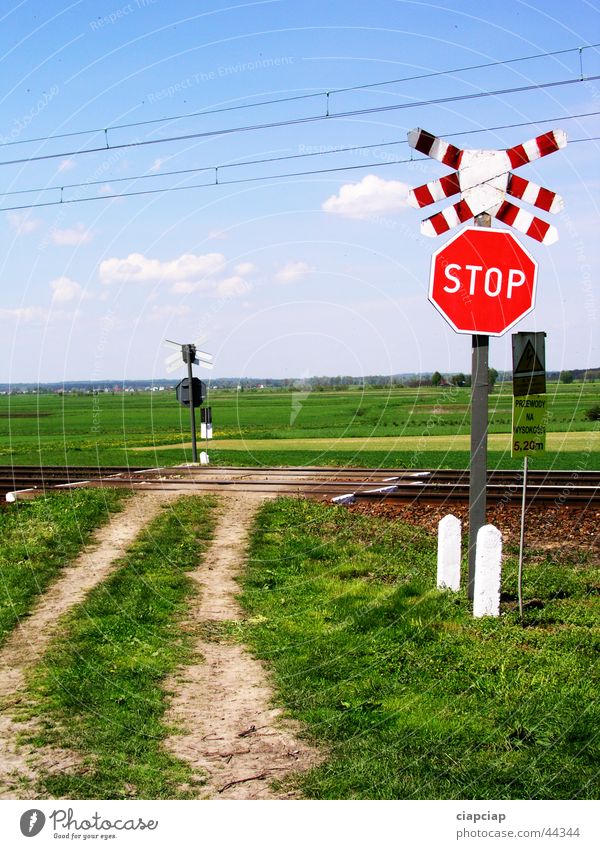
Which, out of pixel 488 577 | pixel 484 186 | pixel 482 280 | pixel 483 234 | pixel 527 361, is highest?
pixel 484 186

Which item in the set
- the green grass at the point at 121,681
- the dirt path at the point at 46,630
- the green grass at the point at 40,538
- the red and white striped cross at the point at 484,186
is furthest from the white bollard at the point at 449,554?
the green grass at the point at 40,538

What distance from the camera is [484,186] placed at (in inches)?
377

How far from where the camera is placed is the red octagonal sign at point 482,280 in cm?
923

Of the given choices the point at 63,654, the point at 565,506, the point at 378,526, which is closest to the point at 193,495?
the point at 378,526

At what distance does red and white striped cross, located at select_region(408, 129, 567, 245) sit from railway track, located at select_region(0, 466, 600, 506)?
8529 mm

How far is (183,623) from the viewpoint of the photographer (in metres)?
9.77

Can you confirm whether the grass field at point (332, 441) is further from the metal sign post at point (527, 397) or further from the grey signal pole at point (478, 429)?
the metal sign post at point (527, 397)

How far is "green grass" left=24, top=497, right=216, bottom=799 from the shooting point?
5.97 m

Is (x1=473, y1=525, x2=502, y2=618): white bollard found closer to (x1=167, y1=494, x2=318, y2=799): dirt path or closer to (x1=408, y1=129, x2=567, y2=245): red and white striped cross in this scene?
(x1=167, y1=494, x2=318, y2=799): dirt path

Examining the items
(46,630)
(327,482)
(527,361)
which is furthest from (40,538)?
(327,482)

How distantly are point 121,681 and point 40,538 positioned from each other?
21.2ft

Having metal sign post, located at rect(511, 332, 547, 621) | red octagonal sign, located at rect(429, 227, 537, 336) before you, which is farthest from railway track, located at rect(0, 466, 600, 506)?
red octagonal sign, located at rect(429, 227, 537, 336)

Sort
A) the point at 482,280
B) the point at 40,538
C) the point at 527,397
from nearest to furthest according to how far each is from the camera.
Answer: the point at 482,280, the point at 527,397, the point at 40,538

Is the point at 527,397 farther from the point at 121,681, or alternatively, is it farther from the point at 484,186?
the point at 121,681
